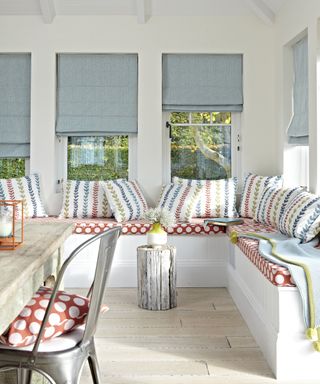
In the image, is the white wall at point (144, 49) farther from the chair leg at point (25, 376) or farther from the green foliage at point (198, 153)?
the chair leg at point (25, 376)

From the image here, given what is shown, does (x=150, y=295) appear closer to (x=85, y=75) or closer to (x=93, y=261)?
(x=93, y=261)

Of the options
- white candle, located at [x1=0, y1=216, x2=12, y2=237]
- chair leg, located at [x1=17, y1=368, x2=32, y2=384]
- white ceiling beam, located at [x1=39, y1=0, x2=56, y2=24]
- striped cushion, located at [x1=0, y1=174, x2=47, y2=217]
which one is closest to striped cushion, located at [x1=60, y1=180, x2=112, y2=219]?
striped cushion, located at [x1=0, y1=174, x2=47, y2=217]

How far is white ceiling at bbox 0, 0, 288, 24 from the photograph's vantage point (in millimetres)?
5125

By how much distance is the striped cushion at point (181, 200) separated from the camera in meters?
4.86

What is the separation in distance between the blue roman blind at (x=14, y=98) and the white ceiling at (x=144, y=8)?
1.49 ft

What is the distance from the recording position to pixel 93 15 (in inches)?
205

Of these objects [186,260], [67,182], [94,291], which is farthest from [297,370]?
[67,182]

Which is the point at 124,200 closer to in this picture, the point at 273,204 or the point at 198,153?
the point at 198,153

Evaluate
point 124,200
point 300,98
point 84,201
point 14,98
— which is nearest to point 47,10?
point 14,98

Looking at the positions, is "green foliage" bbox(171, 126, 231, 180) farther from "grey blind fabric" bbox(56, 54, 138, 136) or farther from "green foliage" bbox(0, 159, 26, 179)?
"green foliage" bbox(0, 159, 26, 179)

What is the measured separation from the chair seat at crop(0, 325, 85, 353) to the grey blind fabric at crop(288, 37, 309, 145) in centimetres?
308

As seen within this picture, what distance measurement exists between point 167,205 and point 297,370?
2530 millimetres

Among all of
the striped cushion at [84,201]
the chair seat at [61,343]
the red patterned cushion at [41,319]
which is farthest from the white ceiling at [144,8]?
the chair seat at [61,343]

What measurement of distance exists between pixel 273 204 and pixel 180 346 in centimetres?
175
